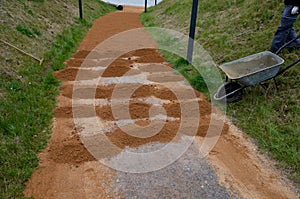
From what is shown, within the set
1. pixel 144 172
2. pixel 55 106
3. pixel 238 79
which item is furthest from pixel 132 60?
pixel 144 172

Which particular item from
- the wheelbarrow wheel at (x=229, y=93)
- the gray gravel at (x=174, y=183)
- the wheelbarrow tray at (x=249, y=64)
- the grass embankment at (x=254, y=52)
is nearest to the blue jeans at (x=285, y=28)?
the grass embankment at (x=254, y=52)

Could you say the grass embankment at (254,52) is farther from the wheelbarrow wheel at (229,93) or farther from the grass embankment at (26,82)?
the grass embankment at (26,82)

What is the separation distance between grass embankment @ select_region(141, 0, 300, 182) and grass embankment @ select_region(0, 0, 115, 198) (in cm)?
277

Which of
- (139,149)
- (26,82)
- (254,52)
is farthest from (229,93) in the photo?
(26,82)

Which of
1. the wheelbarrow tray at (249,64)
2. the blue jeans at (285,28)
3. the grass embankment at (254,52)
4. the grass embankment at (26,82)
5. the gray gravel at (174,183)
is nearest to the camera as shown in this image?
the gray gravel at (174,183)

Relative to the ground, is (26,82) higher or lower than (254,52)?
lower

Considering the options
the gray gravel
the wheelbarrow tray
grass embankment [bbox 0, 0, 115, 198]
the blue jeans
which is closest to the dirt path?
the gray gravel

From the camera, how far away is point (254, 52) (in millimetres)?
4848

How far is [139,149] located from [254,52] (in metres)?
3.37

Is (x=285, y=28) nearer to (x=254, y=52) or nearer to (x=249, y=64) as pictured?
(x=254, y=52)

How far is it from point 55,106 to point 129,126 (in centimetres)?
134

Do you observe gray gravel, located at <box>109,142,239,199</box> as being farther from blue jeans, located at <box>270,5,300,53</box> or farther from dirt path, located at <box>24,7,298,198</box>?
blue jeans, located at <box>270,5,300,53</box>

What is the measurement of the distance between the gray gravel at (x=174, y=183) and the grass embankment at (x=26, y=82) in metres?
1.02

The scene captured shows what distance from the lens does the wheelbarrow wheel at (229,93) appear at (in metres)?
3.87
